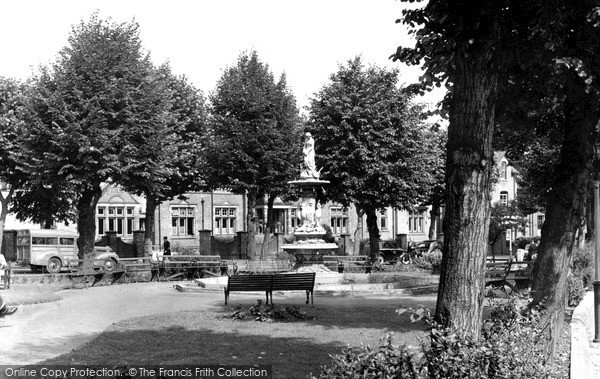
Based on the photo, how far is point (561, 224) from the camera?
40.2 ft

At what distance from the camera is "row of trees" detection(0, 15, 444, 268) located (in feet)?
118

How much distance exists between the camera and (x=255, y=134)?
147 ft

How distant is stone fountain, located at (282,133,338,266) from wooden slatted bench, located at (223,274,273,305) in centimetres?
761

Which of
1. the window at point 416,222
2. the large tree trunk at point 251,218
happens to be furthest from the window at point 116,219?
the window at point 416,222

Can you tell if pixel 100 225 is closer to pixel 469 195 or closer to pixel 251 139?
pixel 251 139

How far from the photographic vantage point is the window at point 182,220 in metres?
58.7

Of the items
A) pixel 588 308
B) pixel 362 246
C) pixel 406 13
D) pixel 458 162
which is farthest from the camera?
pixel 362 246

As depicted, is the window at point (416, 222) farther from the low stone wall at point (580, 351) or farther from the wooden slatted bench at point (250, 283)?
the low stone wall at point (580, 351)

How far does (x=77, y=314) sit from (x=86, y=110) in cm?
1908

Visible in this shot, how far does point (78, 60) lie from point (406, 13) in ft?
84.8

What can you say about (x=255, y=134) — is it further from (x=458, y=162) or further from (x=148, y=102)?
(x=458, y=162)

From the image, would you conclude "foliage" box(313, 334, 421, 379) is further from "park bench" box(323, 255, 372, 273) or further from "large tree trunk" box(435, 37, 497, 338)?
"park bench" box(323, 255, 372, 273)

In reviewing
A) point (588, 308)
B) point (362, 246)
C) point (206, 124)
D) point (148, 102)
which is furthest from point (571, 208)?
point (362, 246)

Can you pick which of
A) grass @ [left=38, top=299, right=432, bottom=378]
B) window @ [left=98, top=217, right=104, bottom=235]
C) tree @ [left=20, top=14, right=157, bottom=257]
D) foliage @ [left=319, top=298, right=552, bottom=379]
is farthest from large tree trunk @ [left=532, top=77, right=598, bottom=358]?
window @ [left=98, top=217, right=104, bottom=235]
